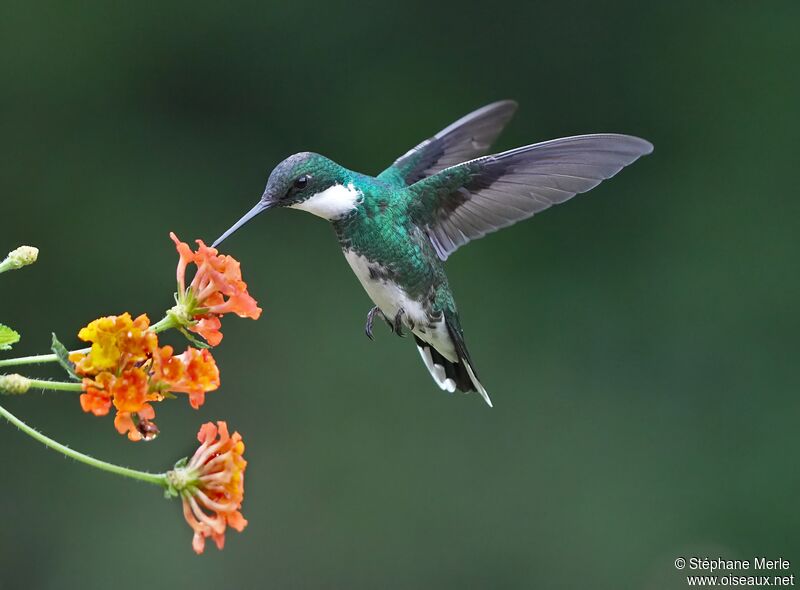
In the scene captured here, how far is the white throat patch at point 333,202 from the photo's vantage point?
238cm

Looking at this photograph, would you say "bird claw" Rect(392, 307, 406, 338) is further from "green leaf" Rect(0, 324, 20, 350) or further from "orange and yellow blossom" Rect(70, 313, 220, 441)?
"green leaf" Rect(0, 324, 20, 350)

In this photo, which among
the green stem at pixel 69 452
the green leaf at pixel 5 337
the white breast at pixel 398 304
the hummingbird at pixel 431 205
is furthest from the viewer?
the white breast at pixel 398 304

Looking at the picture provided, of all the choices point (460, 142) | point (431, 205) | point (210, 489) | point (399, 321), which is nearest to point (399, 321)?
point (399, 321)

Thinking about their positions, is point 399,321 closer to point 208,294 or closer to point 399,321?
point 399,321

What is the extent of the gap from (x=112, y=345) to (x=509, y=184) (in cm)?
137

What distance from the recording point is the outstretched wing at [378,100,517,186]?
3051mm

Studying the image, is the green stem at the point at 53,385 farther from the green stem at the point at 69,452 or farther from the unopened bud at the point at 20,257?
the unopened bud at the point at 20,257

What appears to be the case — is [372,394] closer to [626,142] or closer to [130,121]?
[130,121]

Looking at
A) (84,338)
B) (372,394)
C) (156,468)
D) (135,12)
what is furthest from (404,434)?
(84,338)

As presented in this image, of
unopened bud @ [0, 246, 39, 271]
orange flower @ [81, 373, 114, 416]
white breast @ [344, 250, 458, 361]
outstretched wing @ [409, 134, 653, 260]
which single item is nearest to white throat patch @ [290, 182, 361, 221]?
white breast @ [344, 250, 458, 361]

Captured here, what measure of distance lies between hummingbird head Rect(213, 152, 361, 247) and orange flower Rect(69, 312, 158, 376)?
0.69m

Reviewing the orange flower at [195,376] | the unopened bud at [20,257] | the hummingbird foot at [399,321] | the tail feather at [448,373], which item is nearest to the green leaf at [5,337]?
the unopened bud at [20,257]

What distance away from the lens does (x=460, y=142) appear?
10.3 ft

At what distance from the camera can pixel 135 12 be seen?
5125 millimetres
